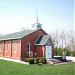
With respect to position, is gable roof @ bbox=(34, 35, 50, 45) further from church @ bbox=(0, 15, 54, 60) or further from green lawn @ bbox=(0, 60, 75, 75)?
green lawn @ bbox=(0, 60, 75, 75)

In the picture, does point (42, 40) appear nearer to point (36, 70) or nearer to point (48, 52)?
point (48, 52)

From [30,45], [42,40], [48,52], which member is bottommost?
[48,52]

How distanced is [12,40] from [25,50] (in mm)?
3133

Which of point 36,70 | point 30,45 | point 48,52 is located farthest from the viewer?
point 30,45

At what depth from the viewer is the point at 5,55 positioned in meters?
31.8

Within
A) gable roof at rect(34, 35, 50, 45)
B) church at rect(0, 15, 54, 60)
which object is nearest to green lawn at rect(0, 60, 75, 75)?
church at rect(0, 15, 54, 60)

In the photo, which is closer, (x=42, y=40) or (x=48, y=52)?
(x=48, y=52)

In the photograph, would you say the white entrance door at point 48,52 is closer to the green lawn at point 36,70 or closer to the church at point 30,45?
the church at point 30,45

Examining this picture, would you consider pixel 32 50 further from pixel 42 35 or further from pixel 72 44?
pixel 72 44

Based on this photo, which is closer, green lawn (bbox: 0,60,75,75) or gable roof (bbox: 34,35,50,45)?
green lawn (bbox: 0,60,75,75)

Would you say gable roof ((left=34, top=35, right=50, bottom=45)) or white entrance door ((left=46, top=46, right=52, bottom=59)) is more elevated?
gable roof ((left=34, top=35, right=50, bottom=45))

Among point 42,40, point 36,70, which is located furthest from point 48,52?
point 36,70

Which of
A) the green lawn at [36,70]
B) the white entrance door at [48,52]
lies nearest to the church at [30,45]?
the white entrance door at [48,52]

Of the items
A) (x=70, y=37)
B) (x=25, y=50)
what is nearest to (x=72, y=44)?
(x=70, y=37)
